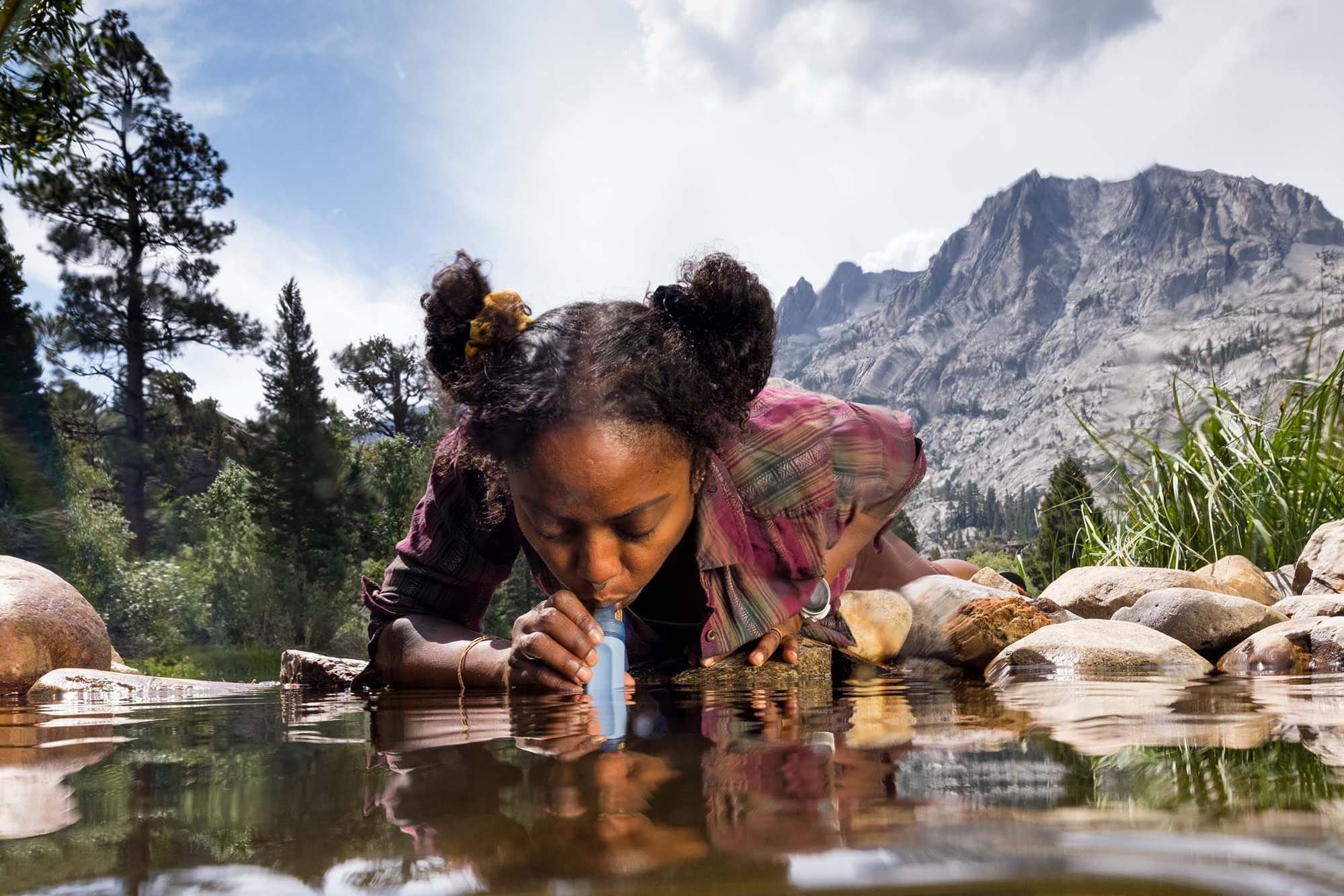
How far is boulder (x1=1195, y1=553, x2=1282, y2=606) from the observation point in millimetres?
4836

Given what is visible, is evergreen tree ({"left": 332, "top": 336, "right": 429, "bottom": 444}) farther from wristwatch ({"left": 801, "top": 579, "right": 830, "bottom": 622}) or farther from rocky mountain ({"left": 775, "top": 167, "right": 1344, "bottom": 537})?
rocky mountain ({"left": 775, "top": 167, "right": 1344, "bottom": 537})

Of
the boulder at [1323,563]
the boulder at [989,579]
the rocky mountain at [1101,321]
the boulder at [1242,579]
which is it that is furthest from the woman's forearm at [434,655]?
the rocky mountain at [1101,321]

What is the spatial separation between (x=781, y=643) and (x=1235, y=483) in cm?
425

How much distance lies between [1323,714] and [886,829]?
1.06 meters

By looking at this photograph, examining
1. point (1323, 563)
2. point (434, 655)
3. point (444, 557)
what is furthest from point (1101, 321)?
point (434, 655)

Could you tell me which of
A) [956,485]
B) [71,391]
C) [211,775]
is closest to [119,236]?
[71,391]

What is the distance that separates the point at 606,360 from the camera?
2.44 meters

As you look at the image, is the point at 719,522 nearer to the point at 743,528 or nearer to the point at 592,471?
the point at 743,528

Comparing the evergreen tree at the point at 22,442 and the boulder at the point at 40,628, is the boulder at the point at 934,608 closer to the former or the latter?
the boulder at the point at 40,628

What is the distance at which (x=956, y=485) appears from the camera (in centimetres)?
15050

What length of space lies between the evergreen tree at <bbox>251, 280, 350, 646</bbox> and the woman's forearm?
85.8 ft

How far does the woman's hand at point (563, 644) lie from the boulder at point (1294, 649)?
→ 1.96m

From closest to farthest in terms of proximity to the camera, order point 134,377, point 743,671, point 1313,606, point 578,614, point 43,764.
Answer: point 43,764, point 578,614, point 743,671, point 1313,606, point 134,377

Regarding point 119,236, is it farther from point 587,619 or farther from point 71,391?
point 587,619
